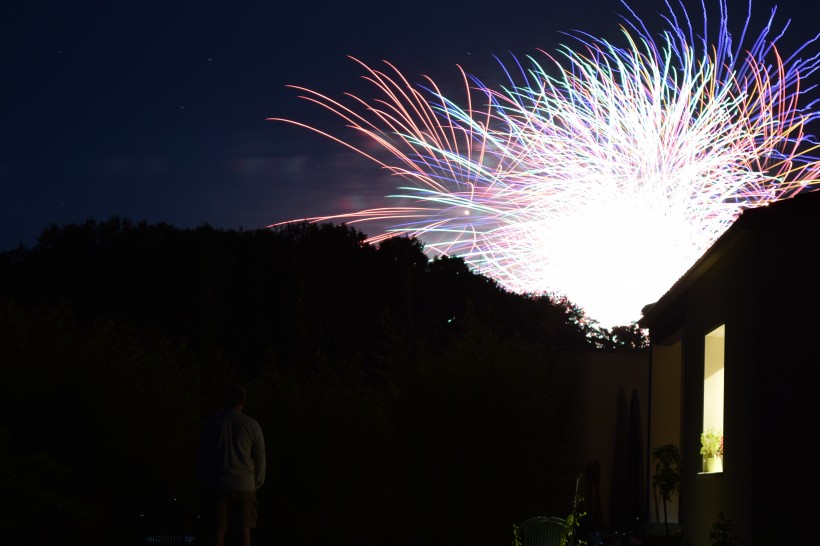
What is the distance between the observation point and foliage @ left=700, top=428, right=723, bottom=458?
912cm

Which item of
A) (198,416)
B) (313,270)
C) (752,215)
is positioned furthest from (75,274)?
(752,215)

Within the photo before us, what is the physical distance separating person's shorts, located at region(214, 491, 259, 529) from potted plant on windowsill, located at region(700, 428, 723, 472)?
3.93m

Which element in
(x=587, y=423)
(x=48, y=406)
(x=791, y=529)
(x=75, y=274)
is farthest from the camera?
(x=75, y=274)

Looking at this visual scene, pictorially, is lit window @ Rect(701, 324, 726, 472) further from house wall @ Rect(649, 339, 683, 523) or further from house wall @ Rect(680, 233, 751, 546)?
house wall @ Rect(649, 339, 683, 523)

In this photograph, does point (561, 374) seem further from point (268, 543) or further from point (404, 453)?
point (268, 543)

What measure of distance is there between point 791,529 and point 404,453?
7.64 m

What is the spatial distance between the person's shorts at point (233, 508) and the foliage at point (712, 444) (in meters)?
3.95

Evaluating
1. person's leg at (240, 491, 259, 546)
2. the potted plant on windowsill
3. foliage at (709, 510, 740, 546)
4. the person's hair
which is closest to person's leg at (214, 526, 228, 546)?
person's leg at (240, 491, 259, 546)

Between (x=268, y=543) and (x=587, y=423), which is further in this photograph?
(x=587, y=423)

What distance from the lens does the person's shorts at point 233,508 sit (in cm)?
754

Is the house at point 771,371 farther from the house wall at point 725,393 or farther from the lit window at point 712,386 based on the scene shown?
the lit window at point 712,386

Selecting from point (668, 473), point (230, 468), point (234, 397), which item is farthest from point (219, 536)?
point (668, 473)

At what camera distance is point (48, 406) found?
1320 centimetres

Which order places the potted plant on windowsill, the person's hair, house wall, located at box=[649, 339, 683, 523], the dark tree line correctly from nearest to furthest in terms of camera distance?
1. the person's hair
2. the potted plant on windowsill
3. the dark tree line
4. house wall, located at box=[649, 339, 683, 523]
